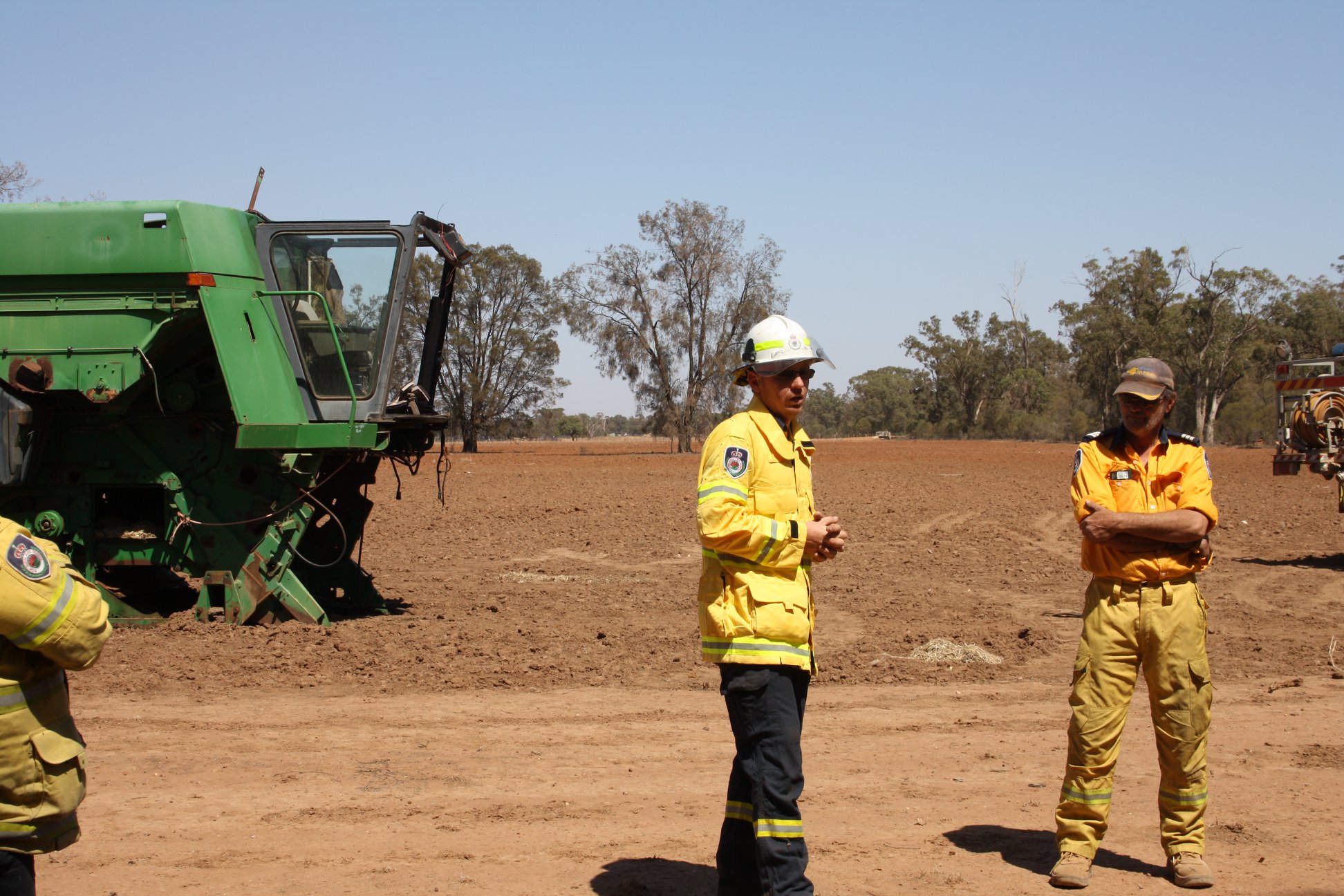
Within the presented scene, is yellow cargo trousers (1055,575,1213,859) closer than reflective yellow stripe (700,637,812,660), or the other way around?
reflective yellow stripe (700,637,812,660)

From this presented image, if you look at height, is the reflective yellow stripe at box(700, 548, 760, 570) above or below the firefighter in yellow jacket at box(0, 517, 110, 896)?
above

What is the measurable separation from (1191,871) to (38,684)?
419 centimetres

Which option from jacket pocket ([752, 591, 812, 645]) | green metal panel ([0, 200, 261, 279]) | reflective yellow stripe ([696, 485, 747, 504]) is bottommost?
jacket pocket ([752, 591, 812, 645])

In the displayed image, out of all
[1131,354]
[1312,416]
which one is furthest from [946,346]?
[1312,416]

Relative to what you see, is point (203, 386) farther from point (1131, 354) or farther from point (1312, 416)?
point (1131, 354)

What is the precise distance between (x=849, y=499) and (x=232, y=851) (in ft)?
64.6

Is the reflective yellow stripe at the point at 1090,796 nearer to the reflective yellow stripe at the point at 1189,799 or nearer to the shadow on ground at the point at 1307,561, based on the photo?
the reflective yellow stripe at the point at 1189,799

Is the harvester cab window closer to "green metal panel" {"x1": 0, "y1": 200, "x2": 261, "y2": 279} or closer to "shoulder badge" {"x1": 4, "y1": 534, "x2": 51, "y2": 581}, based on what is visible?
"green metal panel" {"x1": 0, "y1": 200, "x2": 261, "y2": 279}

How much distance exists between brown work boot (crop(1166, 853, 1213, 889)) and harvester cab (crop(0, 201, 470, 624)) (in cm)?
717

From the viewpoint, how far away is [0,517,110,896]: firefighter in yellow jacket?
9.80ft

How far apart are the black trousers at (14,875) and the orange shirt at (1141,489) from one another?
12.9 feet

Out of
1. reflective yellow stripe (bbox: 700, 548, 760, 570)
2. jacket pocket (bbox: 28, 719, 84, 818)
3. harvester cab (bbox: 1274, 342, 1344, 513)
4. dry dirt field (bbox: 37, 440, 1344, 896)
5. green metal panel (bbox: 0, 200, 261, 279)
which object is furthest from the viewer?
harvester cab (bbox: 1274, 342, 1344, 513)

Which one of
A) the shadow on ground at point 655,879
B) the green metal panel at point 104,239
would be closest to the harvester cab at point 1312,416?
the shadow on ground at point 655,879

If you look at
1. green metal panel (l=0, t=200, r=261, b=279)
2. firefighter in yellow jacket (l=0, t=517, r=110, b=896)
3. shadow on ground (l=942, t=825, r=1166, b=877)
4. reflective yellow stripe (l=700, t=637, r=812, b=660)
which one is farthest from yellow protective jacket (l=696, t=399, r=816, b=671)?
green metal panel (l=0, t=200, r=261, b=279)
